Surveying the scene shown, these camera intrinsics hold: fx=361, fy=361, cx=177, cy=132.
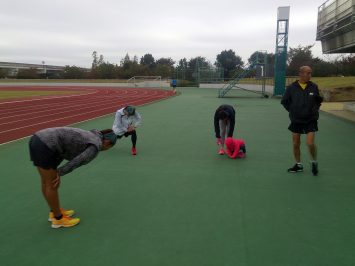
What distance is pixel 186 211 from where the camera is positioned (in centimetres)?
442

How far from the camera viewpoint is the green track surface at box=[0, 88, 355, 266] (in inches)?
133

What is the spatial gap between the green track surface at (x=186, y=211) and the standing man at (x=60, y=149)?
64 centimetres

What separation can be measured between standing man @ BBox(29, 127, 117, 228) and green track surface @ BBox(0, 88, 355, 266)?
2.09 feet

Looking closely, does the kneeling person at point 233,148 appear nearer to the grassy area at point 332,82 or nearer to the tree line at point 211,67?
the grassy area at point 332,82

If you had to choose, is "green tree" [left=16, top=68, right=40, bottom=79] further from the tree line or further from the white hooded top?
the white hooded top

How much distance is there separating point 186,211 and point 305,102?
270cm

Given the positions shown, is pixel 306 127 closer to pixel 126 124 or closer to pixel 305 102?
pixel 305 102

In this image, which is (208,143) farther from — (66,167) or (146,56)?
(146,56)

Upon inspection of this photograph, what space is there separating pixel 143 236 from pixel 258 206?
63.8 inches

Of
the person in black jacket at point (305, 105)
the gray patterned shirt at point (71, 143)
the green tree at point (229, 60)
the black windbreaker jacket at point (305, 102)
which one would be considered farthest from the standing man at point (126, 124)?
the green tree at point (229, 60)

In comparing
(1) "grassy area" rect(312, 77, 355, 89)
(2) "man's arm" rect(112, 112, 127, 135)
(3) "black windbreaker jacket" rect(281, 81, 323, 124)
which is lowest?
(1) "grassy area" rect(312, 77, 355, 89)

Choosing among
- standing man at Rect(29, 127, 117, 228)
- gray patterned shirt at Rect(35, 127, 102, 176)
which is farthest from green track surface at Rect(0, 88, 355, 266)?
gray patterned shirt at Rect(35, 127, 102, 176)

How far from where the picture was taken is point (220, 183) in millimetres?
5562

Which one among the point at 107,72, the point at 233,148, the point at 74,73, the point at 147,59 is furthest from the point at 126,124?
the point at 147,59
